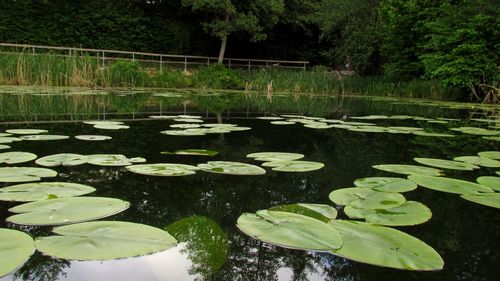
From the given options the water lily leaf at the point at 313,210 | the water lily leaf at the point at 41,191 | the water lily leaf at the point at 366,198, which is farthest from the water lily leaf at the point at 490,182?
the water lily leaf at the point at 41,191

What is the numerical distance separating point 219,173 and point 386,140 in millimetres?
1767

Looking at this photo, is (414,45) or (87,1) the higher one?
(87,1)

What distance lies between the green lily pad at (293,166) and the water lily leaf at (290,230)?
682 mm

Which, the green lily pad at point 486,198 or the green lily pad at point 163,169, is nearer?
the green lily pad at point 486,198

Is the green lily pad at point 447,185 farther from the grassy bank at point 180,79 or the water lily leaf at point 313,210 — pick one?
the grassy bank at point 180,79

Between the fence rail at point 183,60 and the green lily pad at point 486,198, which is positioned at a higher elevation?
the fence rail at point 183,60

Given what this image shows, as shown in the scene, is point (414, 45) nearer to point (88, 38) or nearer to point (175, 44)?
point (175, 44)

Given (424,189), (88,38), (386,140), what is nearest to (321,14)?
(88,38)

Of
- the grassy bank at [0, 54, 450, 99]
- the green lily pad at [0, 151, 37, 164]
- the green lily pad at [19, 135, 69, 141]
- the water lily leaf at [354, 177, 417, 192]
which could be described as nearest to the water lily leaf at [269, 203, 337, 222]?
the water lily leaf at [354, 177, 417, 192]

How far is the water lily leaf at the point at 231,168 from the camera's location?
6.15 ft

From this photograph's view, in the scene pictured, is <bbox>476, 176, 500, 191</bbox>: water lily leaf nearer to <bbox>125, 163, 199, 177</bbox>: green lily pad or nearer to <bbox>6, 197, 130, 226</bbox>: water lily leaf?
<bbox>125, 163, 199, 177</bbox>: green lily pad

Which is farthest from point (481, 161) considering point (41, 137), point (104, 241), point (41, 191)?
point (41, 137)

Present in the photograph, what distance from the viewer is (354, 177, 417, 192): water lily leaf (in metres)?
1.67

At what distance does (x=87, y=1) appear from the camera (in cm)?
1592
